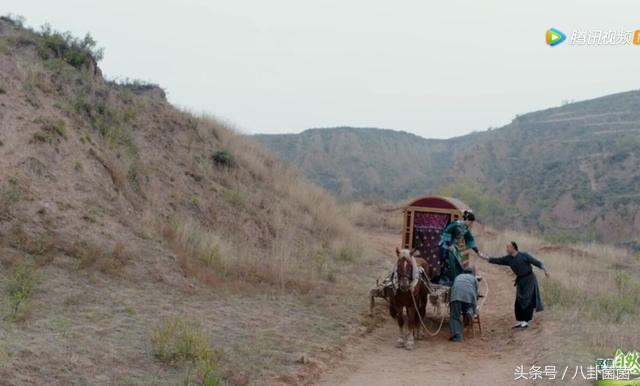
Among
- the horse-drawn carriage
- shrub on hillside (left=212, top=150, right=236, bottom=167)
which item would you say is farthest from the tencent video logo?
shrub on hillside (left=212, top=150, right=236, bottom=167)

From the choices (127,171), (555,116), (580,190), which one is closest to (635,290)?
(127,171)

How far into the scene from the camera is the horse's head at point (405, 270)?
8727mm

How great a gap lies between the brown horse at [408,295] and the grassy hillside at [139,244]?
38.5 inches

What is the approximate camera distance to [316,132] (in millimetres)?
74875

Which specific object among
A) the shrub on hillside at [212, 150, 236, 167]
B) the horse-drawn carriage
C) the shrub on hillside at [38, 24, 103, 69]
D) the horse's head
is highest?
the shrub on hillside at [38, 24, 103, 69]

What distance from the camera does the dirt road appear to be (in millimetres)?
7410

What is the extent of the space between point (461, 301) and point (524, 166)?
45.8m

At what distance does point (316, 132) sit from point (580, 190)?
3916cm

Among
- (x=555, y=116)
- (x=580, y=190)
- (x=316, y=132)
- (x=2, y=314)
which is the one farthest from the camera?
(x=316, y=132)

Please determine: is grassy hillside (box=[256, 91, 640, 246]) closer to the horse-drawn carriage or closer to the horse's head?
the horse-drawn carriage

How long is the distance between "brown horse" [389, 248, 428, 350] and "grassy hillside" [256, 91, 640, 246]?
20.3 meters

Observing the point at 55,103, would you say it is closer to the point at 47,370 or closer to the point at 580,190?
the point at 47,370

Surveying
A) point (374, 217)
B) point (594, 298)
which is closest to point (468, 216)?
point (594, 298)

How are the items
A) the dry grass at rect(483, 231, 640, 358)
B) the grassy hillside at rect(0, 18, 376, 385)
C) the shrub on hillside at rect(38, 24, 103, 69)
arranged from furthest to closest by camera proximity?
the shrub on hillside at rect(38, 24, 103, 69), the dry grass at rect(483, 231, 640, 358), the grassy hillside at rect(0, 18, 376, 385)
